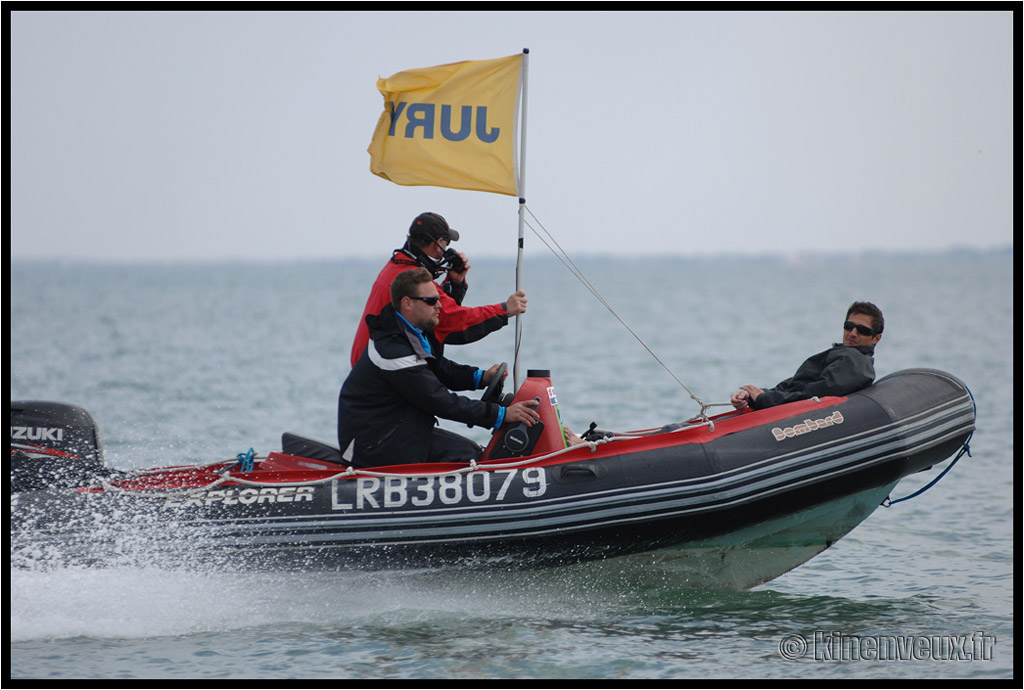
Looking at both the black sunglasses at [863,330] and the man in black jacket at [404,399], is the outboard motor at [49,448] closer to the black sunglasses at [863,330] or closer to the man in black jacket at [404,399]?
the man in black jacket at [404,399]

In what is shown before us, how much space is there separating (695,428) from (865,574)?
6.43 feet

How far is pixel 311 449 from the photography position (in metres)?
6.37

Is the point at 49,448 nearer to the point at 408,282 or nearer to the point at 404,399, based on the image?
the point at 404,399

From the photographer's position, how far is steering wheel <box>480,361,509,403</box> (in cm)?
620

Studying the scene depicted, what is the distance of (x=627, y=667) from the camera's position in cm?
535

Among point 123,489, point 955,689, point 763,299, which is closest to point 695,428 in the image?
point 955,689

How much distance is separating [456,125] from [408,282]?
49.5 inches

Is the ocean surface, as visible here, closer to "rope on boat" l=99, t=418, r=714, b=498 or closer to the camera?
"rope on boat" l=99, t=418, r=714, b=498

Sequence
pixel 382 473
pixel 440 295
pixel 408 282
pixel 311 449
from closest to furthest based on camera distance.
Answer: pixel 408 282 → pixel 382 473 → pixel 440 295 → pixel 311 449

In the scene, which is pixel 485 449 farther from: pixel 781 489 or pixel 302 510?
pixel 781 489

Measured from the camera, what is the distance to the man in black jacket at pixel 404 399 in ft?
18.8

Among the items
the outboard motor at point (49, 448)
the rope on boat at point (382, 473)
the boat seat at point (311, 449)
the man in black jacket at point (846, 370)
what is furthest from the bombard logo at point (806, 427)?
the outboard motor at point (49, 448)

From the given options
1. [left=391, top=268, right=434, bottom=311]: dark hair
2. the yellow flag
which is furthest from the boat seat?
the yellow flag

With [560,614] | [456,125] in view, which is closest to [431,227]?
[456,125]
